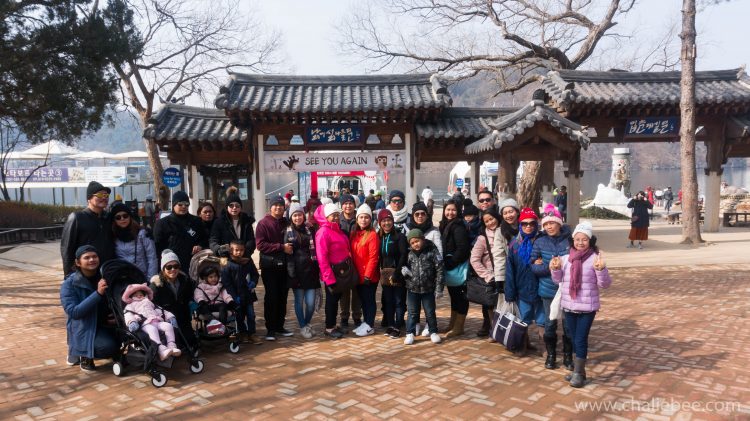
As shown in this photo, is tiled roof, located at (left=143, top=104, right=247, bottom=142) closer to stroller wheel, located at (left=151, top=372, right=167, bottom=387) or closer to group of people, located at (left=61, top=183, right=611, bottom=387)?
group of people, located at (left=61, top=183, right=611, bottom=387)

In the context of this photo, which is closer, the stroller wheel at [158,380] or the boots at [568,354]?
the stroller wheel at [158,380]

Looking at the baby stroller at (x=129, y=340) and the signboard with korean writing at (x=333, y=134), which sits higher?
the signboard with korean writing at (x=333, y=134)

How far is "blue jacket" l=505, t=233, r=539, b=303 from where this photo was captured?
453 cm

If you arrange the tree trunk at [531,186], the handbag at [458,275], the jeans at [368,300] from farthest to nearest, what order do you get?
the tree trunk at [531,186]
the jeans at [368,300]
the handbag at [458,275]

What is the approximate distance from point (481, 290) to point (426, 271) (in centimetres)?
64

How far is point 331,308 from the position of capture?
18.1 feet

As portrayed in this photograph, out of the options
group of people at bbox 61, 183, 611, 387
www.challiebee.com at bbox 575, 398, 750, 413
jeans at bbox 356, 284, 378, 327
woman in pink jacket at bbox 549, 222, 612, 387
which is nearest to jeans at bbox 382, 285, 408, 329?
group of people at bbox 61, 183, 611, 387

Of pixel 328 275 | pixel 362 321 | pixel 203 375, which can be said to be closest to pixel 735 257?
pixel 362 321

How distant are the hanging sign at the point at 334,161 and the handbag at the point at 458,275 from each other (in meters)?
6.06

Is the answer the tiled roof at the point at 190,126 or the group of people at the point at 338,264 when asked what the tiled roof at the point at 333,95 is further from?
the group of people at the point at 338,264

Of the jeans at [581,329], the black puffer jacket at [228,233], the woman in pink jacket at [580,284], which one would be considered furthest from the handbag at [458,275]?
the black puffer jacket at [228,233]

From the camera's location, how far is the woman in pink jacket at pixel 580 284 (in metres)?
3.96

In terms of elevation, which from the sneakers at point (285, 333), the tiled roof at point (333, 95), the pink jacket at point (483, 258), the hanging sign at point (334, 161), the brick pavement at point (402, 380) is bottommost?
the brick pavement at point (402, 380)

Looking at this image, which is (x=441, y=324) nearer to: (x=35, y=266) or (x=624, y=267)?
(x=624, y=267)
